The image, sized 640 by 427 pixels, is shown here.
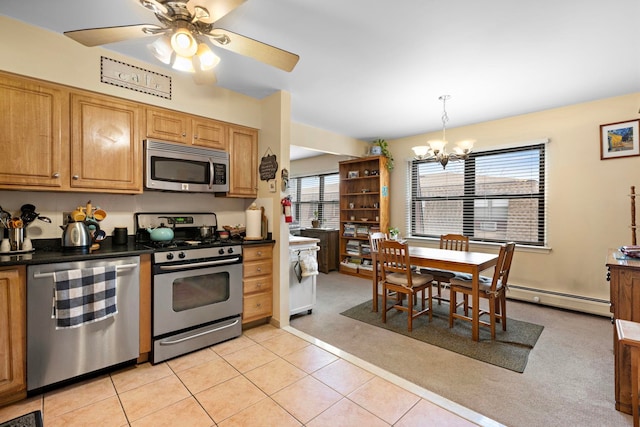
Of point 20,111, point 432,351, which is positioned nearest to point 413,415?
point 432,351

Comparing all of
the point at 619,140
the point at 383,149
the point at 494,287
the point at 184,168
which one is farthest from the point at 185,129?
the point at 619,140

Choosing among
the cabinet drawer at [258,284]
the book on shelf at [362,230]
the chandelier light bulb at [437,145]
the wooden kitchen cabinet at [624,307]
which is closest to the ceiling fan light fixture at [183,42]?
the cabinet drawer at [258,284]

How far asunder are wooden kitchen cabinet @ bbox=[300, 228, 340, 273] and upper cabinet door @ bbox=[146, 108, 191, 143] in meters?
3.57

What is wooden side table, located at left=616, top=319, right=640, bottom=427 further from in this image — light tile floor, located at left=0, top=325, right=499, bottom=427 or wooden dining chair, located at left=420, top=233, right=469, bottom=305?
wooden dining chair, located at left=420, top=233, right=469, bottom=305

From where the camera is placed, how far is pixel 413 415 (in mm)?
1779

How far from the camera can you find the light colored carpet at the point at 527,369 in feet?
6.08

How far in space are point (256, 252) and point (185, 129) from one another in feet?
4.61

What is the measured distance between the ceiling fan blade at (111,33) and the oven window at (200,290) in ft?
5.70

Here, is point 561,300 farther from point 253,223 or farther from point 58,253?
point 58,253

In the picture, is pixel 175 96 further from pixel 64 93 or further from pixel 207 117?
→ pixel 64 93

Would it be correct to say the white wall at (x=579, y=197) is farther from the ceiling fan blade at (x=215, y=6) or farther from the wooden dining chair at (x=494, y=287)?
the ceiling fan blade at (x=215, y=6)

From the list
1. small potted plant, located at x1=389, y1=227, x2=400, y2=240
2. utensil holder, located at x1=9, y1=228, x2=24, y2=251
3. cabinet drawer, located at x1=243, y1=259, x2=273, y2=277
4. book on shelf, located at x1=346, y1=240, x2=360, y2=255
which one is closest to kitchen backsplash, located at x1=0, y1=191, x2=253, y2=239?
utensil holder, located at x1=9, y1=228, x2=24, y2=251

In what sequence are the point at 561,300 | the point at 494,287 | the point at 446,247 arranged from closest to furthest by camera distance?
the point at 494,287, the point at 561,300, the point at 446,247

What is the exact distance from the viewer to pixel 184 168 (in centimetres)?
283
